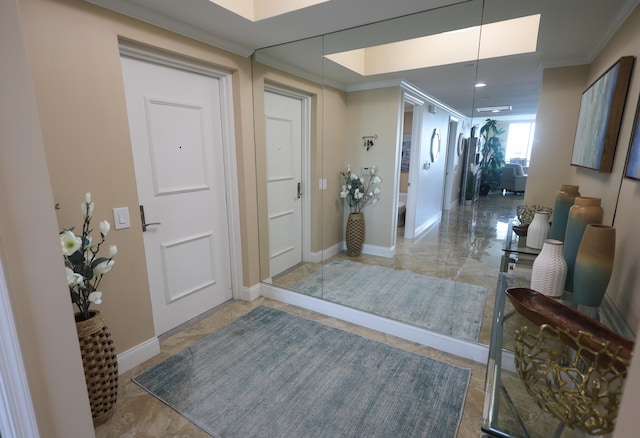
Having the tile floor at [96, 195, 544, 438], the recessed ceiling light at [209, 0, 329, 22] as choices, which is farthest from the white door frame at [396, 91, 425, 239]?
the recessed ceiling light at [209, 0, 329, 22]

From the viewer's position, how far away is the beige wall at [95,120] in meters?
1.51

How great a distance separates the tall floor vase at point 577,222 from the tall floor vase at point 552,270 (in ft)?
0.27

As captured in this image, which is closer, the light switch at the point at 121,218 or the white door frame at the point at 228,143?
the light switch at the point at 121,218

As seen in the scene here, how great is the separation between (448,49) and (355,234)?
1876 mm

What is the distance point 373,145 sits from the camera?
2977 mm

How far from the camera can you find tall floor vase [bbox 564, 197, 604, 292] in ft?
4.38

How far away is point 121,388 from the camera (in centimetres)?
184

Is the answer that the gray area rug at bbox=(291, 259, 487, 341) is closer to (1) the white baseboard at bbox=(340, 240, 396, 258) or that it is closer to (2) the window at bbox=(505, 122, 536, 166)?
Answer: (1) the white baseboard at bbox=(340, 240, 396, 258)

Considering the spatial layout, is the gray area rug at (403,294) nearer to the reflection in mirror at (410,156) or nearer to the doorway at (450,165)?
the reflection in mirror at (410,156)

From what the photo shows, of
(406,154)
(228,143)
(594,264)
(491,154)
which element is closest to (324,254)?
(406,154)

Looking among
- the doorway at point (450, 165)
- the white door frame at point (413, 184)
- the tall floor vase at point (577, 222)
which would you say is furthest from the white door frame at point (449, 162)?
the tall floor vase at point (577, 222)

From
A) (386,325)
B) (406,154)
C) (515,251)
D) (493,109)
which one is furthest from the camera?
(406,154)

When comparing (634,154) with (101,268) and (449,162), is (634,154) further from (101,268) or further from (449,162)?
(101,268)

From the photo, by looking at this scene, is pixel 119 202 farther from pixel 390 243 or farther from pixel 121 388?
pixel 390 243
